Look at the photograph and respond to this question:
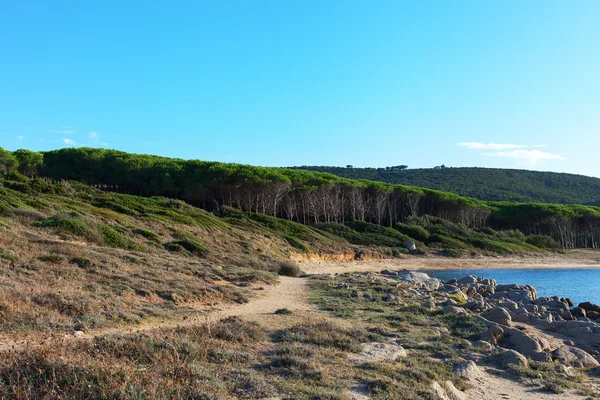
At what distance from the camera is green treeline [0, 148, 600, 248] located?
210ft

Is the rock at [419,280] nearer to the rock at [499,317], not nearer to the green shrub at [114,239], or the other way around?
the rock at [499,317]

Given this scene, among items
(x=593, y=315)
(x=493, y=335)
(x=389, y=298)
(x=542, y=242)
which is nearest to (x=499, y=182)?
(x=542, y=242)

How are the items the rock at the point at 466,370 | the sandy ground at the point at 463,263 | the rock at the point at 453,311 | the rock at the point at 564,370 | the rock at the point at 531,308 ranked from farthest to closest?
the sandy ground at the point at 463,263
the rock at the point at 531,308
the rock at the point at 453,311
the rock at the point at 564,370
the rock at the point at 466,370

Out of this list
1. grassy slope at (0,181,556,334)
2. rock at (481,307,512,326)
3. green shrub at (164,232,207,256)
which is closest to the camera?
grassy slope at (0,181,556,334)

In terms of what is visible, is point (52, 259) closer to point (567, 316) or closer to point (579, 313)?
point (567, 316)

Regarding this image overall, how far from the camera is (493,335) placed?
42.6 ft

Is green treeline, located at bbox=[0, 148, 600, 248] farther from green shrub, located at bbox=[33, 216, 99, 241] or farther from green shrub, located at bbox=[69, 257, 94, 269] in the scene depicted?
green shrub, located at bbox=[69, 257, 94, 269]

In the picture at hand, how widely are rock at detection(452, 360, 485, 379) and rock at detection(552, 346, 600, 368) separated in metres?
3.15

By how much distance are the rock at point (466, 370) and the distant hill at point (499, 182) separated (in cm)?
11811

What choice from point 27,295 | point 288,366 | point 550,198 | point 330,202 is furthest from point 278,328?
point 550,198

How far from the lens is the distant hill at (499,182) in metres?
123

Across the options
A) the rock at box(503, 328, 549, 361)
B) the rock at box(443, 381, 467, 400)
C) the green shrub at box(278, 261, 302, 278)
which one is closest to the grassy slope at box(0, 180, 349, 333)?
the green shrub at box(278, 261, 302, 278)

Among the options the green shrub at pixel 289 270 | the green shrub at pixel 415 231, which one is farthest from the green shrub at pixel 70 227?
the green shrub at pixel 415 231

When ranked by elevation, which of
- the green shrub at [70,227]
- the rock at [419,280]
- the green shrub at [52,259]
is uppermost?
the green shrub at [70,227]
